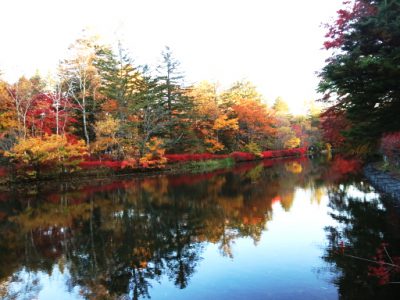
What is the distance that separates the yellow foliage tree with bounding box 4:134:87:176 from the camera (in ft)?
71.6

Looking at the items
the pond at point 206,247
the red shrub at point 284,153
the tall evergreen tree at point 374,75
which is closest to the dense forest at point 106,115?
the red shrub at point 284,153

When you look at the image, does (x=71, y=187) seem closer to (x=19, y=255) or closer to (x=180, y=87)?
(x=19, y=255)

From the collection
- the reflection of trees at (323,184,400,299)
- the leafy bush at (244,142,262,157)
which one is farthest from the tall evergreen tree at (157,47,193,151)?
the reflection of trees at (323,184,400,299)

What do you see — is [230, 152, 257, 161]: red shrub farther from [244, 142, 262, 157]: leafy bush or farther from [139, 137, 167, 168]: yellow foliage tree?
[139, 137, 167, 168]: yellow foliage tree

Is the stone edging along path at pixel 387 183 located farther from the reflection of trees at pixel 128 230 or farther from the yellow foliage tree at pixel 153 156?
the yellow foliage tree at pixel 153 156

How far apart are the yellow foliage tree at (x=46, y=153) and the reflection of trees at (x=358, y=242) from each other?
17942 millimetres

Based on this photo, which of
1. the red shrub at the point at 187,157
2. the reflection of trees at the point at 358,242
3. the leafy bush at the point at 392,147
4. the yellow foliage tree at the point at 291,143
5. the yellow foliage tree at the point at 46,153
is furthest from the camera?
the yellow foliage tree at the point at 291,143

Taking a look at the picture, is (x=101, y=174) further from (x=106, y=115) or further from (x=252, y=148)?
(x=252, y=148)

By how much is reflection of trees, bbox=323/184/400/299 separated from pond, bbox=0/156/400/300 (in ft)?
0.08

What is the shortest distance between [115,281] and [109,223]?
4.92 metres

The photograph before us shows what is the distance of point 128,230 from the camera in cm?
1065

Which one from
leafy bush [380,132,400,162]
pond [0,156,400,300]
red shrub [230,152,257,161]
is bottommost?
pond [0,156,400,300]

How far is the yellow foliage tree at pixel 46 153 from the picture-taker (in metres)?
21.8

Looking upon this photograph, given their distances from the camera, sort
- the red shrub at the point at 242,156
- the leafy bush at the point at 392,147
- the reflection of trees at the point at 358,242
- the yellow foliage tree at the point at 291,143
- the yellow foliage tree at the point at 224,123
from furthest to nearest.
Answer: the yellow foliage tree at the point at 291,143, the red shrub at the point at 242,156, the yellow foliage tree at the point at 224,123, the leafy bush at the point at 392,147, the reflection of trees at the point at 358,242
